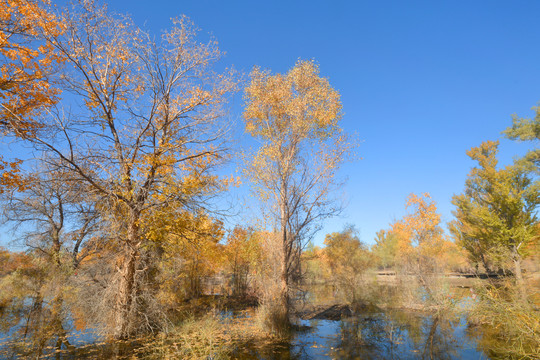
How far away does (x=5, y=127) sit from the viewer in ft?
18.7

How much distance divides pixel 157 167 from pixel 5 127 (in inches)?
128

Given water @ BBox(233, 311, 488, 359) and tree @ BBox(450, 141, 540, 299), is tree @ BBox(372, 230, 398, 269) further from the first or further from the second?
water @ BBox(233, 311, 488, 359)

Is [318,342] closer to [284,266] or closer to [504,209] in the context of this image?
[284,266]

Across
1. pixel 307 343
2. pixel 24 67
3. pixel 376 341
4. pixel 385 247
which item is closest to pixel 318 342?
pixel 307 343

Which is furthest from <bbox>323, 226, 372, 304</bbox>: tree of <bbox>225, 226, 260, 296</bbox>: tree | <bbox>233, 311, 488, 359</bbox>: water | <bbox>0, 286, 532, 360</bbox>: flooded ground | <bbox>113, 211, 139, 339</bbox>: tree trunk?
<bbox>113, 211, 139, 339</bbox>: tree trunk

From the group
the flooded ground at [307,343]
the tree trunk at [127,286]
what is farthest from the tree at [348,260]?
the tree trunk at [127,286]

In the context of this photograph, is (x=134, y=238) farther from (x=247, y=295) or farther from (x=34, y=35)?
(x=247, y=295)

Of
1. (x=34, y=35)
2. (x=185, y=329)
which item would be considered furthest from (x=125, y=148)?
(x=185, y=329)

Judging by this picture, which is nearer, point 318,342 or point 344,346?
point 344,346

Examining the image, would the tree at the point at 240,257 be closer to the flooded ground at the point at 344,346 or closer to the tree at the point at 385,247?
the flooded ground at the point at 344,346

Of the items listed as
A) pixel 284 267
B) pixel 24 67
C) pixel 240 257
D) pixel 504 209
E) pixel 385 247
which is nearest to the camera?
pixel 24 67

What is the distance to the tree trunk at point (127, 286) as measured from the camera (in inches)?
278

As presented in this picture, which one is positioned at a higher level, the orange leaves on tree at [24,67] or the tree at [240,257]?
the orange leaves on tree at [24,67]

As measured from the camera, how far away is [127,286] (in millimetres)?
7242
